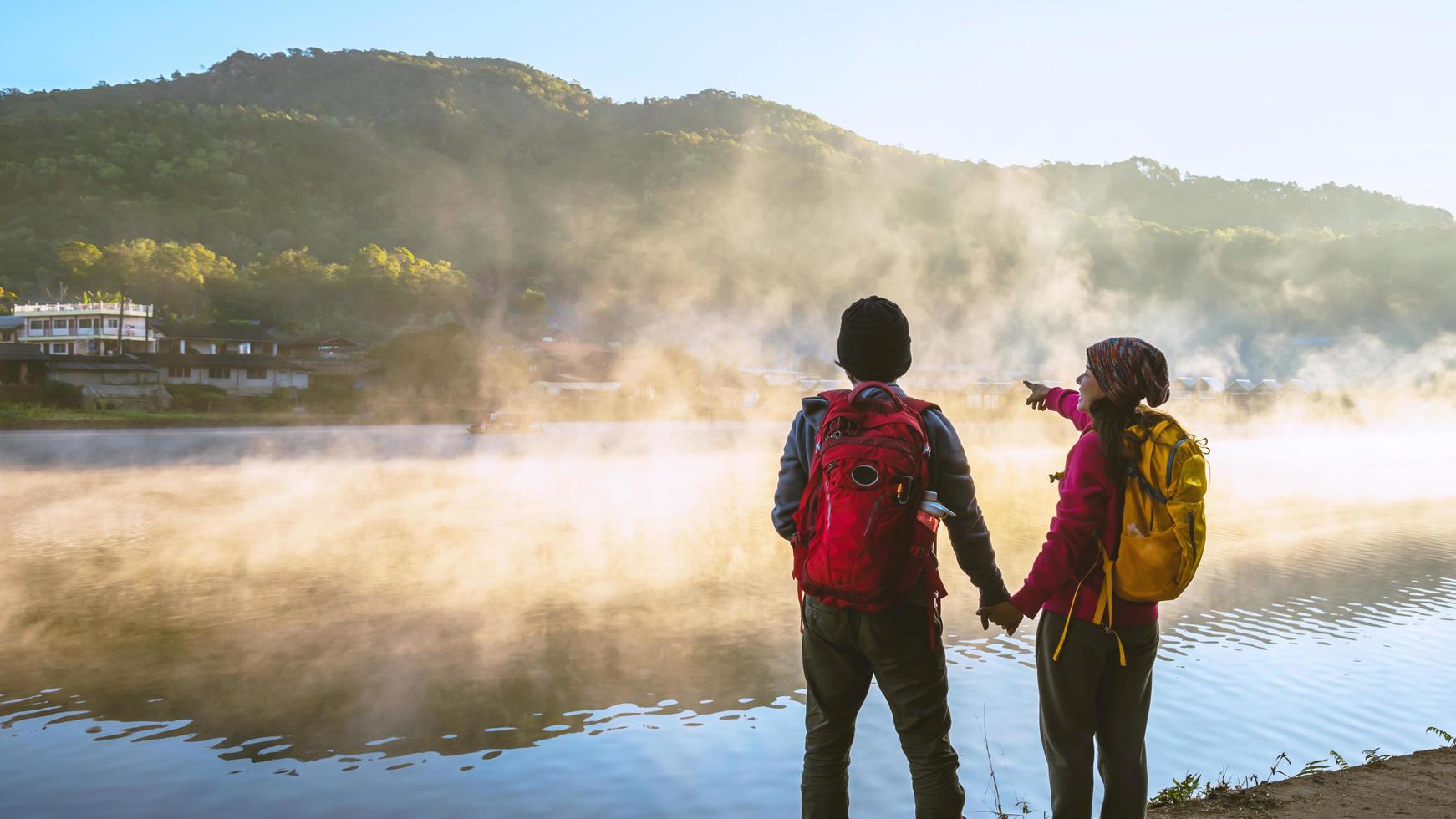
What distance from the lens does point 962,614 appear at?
27.9 feet

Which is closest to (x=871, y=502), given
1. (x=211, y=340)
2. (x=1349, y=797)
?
(x=1349, y=797)

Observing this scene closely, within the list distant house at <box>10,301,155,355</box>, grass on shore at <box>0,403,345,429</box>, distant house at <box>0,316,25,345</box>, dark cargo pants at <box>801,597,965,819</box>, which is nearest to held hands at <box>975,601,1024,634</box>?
dark cargo pants at <box>801,597,965,819</box>

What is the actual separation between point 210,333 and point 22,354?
1391 centimetres

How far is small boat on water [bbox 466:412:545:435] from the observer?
42.5 meters

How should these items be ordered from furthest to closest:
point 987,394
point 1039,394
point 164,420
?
point 987,394, point 164,420, point 1039,394

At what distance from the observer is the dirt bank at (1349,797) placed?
3.73 meters

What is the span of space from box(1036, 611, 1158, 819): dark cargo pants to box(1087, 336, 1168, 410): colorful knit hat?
63cm

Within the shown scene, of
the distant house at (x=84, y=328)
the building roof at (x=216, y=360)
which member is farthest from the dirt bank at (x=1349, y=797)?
the distant house at (x=84, y=328)

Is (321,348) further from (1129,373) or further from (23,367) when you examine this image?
(1129,373)

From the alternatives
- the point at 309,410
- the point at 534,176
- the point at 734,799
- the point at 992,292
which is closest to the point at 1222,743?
the point at 734,799

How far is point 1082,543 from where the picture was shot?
2.81 m

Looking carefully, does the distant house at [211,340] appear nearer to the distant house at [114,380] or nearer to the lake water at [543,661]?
the distant house at [114,380]

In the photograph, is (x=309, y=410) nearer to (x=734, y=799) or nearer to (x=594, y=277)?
(x=734, y=799)

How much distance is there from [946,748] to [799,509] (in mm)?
746
